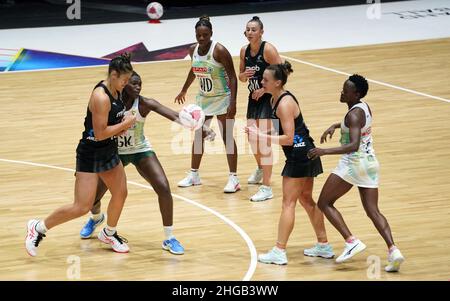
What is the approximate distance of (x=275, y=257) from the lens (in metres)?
8.58

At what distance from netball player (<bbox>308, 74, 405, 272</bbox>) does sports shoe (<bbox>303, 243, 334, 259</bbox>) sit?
0.72 ft

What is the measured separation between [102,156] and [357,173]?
7.76 feet

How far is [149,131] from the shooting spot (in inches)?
535

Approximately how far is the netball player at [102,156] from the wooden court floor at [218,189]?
321mm

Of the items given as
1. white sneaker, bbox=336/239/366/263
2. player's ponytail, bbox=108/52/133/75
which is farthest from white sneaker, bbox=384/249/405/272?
player's ponytail, bbox=108/52/133/75

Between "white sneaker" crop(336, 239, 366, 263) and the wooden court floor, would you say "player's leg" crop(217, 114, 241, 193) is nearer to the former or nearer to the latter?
the wooden court floor

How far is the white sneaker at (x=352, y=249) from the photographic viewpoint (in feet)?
27.7

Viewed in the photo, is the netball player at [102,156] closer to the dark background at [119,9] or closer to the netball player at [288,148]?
the netball player at [288,148]

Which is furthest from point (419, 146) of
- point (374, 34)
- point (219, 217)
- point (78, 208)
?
point (374, 34)

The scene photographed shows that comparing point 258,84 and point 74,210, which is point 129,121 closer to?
point 74,210

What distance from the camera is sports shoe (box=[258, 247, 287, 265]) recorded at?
8.56 metres

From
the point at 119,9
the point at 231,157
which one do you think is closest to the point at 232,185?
the point at 231,157

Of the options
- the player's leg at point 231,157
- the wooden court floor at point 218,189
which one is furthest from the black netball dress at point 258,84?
the wooden court floor at point 218,189
